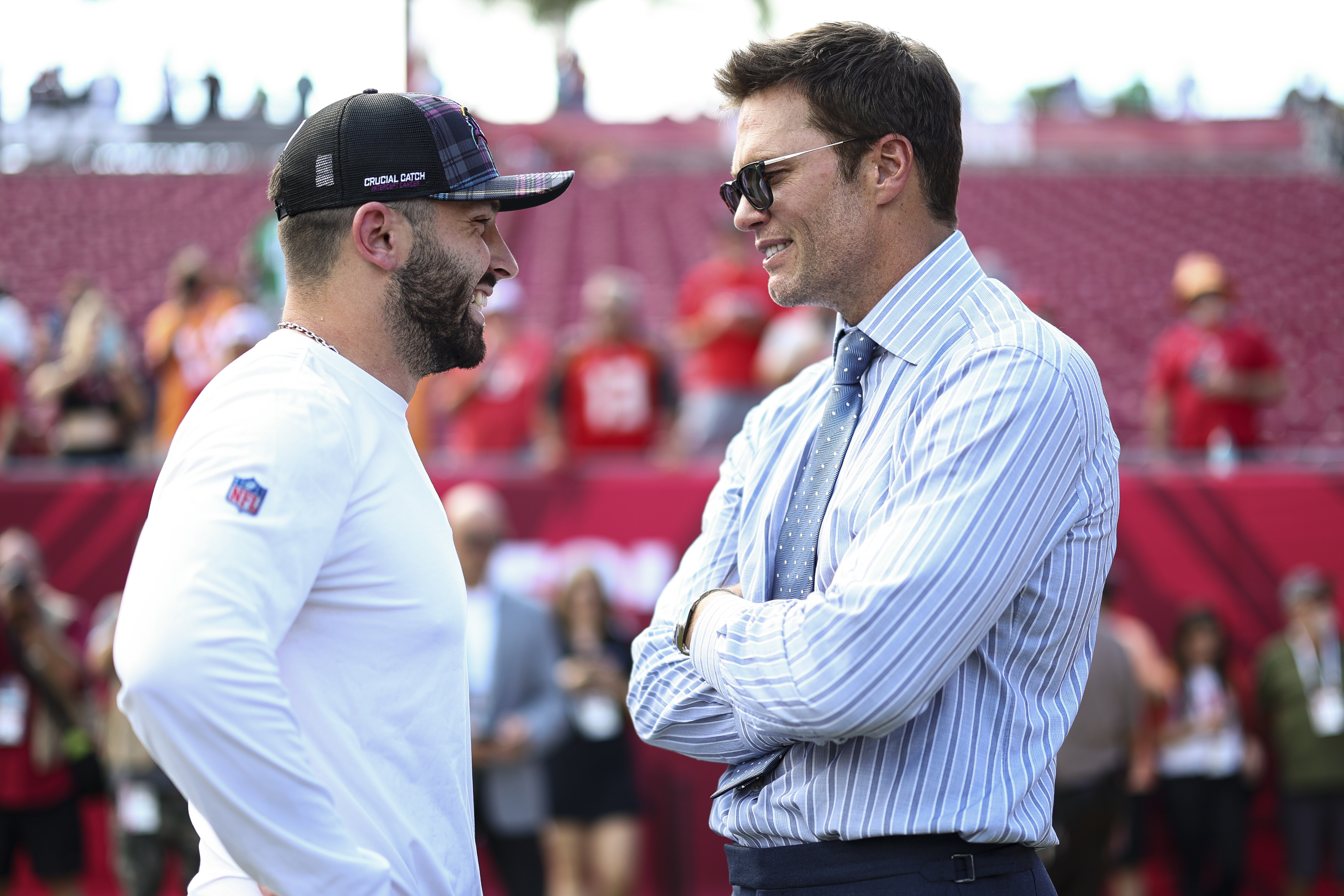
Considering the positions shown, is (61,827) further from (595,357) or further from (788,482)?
(788,482)

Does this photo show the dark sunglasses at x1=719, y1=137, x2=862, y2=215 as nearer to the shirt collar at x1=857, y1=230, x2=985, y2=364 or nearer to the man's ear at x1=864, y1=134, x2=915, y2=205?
the man's ear at x1=864, y1=134, x2=915, y2=205

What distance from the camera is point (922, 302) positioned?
6.14 feet

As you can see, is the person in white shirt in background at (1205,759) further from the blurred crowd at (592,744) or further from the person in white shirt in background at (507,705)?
the person in white shirt in background at (507,705)

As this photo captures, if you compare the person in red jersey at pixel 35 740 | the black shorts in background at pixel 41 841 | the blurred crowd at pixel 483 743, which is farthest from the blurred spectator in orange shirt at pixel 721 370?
the black shorts in background at pixel 41 841

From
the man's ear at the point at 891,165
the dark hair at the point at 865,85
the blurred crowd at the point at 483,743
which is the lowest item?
the blurred crowd at the point at 483,743

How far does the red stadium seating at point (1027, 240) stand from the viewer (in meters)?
16.4

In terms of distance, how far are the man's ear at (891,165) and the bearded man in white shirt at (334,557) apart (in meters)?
0.51

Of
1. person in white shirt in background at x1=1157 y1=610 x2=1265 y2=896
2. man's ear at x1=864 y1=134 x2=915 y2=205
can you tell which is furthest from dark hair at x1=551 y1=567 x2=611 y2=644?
man's ear at x1=864 y1=134 x2=915 y2=205

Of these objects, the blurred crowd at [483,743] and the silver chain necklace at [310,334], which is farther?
the blurred crowd at [483,743]

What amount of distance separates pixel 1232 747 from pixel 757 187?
5.76 metres

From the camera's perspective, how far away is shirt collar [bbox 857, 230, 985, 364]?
73.1 inches

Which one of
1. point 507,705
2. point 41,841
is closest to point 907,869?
point 507,705

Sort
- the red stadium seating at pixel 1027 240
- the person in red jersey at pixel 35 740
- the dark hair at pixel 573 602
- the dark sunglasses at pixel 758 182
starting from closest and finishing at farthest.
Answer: the dark sunglasses at pixel 758 182, the person in red jersey at pixel 35 740, the dark hair at pixel 573 602, the red stadium seating at pixel 1027 240

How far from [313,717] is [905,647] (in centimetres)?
75
